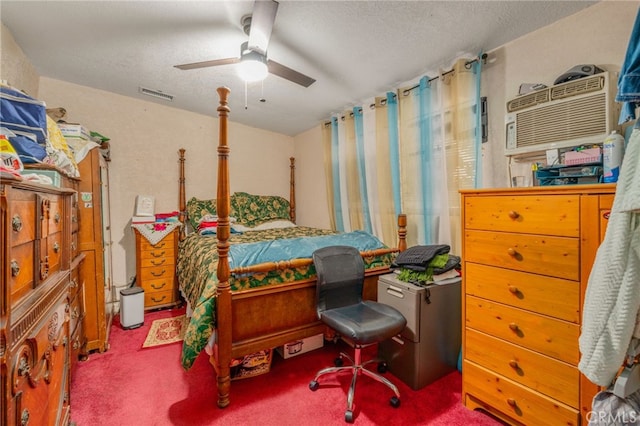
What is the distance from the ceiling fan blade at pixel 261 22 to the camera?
1637mm

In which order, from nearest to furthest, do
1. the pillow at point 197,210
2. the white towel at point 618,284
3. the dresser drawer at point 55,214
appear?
the white towel at point 618,284 → the dresser drawer at point 55,214 → the pillow at point 197,210

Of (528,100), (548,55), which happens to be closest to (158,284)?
(528,100)

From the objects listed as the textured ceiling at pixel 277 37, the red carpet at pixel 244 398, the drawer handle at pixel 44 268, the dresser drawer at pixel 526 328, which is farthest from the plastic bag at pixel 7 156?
the dresser drawer at pixel 526 328

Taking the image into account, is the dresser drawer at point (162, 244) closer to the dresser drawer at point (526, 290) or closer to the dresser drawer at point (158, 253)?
the dresser drawer at point (158, 253)

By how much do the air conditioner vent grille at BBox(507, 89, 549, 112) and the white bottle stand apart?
1.69 feet

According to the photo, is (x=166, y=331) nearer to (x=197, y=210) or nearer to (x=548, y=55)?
(x=197, y=210)

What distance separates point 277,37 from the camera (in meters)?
2.07

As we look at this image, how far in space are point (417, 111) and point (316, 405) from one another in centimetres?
256

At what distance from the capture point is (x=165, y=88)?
302 centimetres

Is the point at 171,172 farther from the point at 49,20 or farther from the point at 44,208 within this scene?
the point at 44,208

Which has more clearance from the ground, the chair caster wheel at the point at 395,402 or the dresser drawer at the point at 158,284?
the dresser drawer at the point at 158,284

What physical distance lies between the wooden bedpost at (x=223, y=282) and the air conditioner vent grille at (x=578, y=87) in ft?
6.54

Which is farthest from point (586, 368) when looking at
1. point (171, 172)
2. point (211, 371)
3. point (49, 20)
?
point (171, 172)

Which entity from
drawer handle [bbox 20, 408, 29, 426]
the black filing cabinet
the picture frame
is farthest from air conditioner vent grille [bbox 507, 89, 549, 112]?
the picture frame
